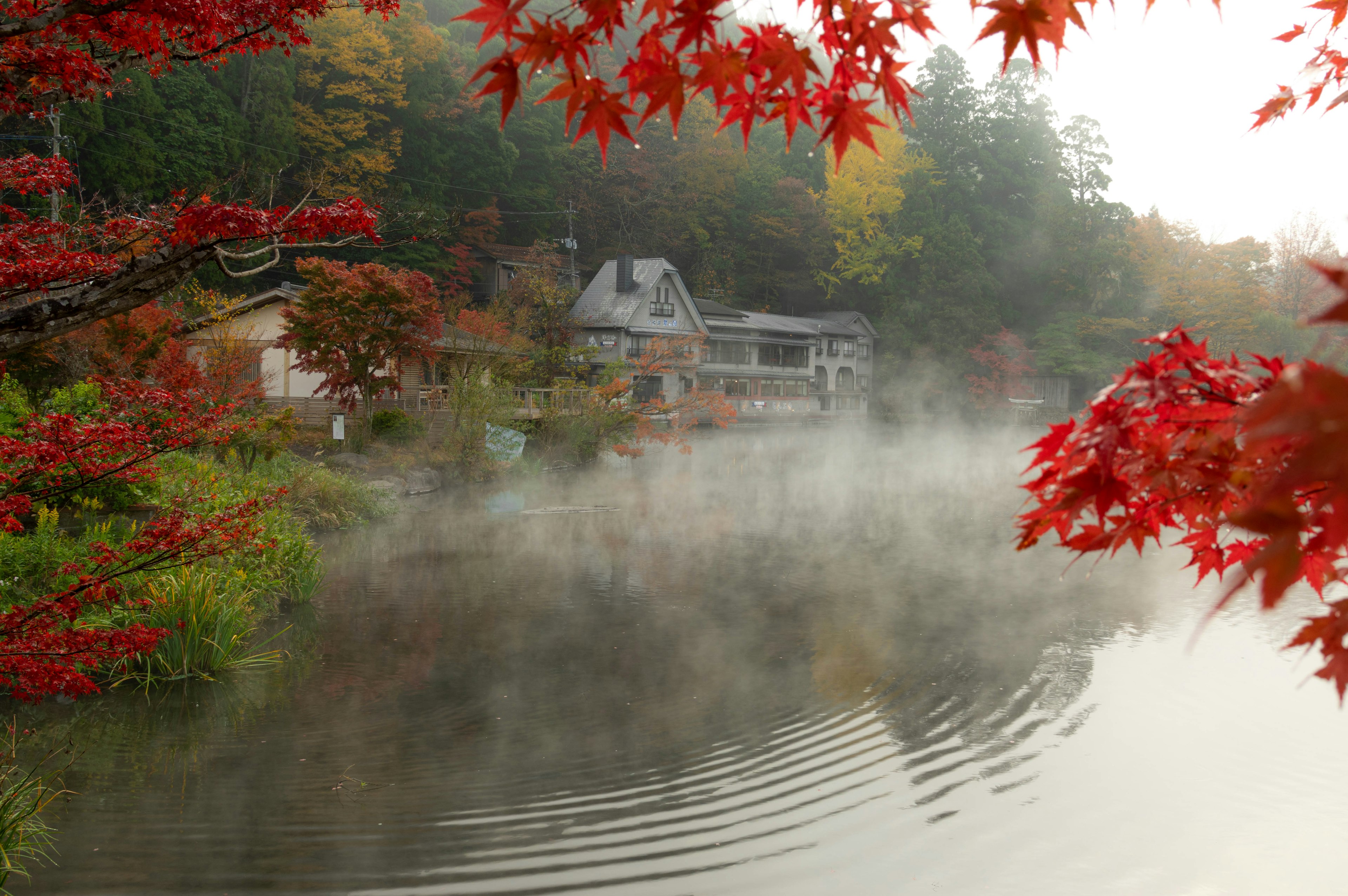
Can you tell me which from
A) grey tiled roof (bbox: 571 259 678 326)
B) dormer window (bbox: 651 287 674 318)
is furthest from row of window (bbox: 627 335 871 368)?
grey tiled roof (bbox: 571 259 678 326)

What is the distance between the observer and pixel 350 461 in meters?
16.8

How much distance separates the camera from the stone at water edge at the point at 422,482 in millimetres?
17031

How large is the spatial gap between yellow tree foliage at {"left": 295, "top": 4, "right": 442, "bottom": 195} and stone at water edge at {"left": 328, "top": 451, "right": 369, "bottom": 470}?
1943cm

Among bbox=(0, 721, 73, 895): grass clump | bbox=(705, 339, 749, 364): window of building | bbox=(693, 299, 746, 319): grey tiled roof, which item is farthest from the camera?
bbox=(693, 299, 746, 319): grey tiled roof

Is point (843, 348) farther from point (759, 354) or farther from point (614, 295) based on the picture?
point (614, 295)

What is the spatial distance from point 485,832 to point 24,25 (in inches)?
170

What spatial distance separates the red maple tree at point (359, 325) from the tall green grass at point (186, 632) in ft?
38.3

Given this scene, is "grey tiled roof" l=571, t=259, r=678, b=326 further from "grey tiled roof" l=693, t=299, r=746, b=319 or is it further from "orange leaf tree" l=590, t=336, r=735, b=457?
"orange leaf tree" l=590, t=336, r=735, b=457

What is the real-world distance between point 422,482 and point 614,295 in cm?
2285

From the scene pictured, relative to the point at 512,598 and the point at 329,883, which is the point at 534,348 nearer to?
the point at 512,598

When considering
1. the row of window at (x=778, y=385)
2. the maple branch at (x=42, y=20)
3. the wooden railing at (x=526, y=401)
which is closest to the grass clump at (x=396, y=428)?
the wooden railing at (x=526, y=401)

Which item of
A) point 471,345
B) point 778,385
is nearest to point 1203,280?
point 778,385

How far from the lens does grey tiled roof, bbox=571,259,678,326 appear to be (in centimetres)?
3712

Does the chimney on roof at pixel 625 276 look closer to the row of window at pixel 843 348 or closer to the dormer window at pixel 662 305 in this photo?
the dormer window at pixel 662 305
